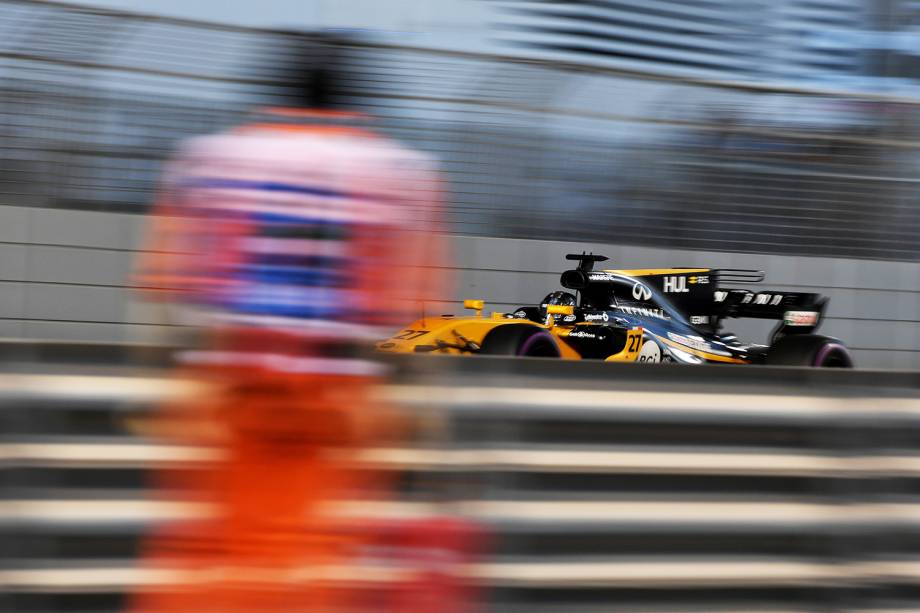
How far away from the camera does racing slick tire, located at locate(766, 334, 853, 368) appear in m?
9.49

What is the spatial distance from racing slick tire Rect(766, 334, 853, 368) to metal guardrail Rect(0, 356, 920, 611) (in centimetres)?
644

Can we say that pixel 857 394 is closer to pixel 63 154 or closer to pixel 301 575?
pixel 301 575

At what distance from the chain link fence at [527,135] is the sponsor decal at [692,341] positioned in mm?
1350

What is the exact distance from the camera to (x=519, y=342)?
28.7ft

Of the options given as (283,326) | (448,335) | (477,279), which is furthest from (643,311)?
(283,326)

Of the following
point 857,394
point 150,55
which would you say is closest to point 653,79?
point 150,55

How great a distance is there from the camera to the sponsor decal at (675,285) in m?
10.2

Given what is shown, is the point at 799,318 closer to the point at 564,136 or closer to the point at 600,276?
the point at 600,276

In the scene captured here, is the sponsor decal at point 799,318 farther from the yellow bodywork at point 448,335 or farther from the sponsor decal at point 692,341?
the yellow bodywork at point 448,335

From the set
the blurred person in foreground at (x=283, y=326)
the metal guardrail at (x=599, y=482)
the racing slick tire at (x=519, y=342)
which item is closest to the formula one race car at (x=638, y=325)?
the racing slick tire at (x=519, y=342)

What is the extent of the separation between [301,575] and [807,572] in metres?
1.44

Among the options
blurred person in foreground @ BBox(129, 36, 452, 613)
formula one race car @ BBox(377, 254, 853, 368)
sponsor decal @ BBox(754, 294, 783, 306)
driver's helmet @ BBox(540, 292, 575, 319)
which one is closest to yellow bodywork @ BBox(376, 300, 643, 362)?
formula one race car @ BBox(377, 254, 853, 368)

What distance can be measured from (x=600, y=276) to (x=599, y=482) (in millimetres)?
6831

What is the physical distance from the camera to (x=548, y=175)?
32.9 feet
